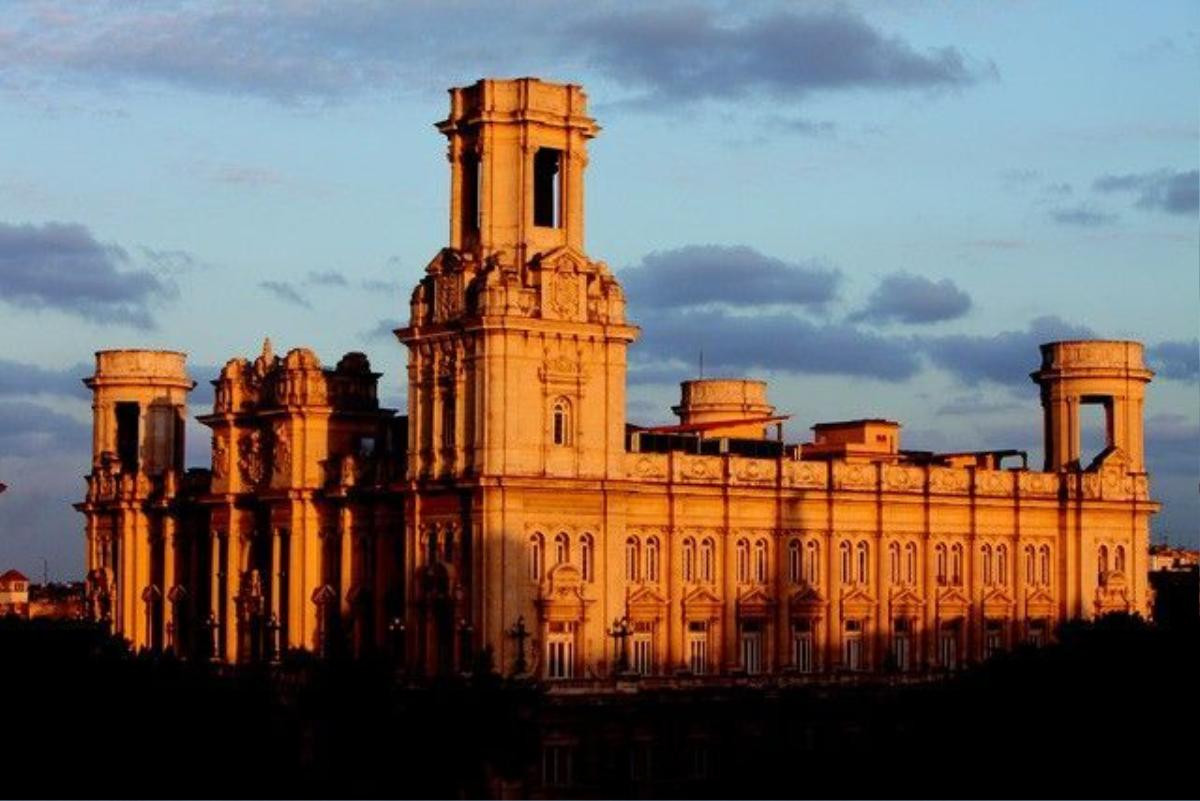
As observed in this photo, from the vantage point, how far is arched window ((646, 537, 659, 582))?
14175 cm

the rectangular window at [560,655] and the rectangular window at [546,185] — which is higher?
the rectangular window at [546,185]

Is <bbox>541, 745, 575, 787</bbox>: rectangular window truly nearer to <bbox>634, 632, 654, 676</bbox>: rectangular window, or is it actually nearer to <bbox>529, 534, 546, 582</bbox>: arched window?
<bbox>634, 632, 654, 676</bbox>: rectangular window

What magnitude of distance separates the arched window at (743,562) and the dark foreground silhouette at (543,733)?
6806 mm

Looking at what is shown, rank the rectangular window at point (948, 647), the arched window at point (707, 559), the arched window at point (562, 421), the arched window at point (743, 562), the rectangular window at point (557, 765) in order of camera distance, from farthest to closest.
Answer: the rectangular window at point (948, 647) → the arched window at point (743, 562) → the arched window at point (707, 559) → the arched window at point (562, 421) → the rectangular window at point (557, 765)

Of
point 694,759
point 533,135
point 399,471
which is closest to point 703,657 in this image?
point 694,759

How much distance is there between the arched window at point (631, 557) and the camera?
140 metres

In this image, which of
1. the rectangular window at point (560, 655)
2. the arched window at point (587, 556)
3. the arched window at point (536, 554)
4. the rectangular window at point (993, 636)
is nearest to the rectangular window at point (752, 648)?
the arched window at point (587, 556)

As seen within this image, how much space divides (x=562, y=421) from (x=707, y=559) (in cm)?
1312

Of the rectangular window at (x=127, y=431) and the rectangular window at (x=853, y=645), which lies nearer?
the rectangular window at (x=853, y=645)

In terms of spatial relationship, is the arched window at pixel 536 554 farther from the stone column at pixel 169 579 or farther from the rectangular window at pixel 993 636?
the stone column at pixel 169 579

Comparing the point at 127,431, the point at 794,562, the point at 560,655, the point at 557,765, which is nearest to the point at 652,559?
the point at 560,655

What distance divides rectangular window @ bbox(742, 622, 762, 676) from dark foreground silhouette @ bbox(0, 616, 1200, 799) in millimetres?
4112

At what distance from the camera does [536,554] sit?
135625mm

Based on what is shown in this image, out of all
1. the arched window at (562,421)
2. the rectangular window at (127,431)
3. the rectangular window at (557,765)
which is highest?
the rectangular window at (127,431)
